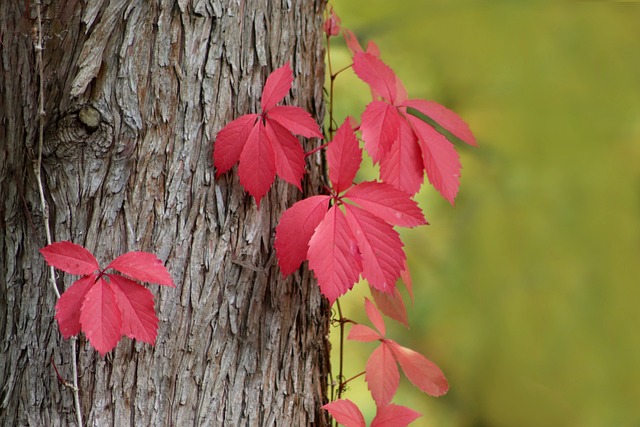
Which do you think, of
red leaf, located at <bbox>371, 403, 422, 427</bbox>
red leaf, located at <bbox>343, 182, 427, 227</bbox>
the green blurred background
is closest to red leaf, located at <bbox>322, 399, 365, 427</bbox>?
red leaf, located at <bbox>371, 403, 422, 427</bbox>

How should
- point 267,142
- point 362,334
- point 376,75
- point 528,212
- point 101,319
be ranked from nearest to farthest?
1. point 101,319
2. point 267,142
3. point 376,75
4. point 362,334
5. point 528,212

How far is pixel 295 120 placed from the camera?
914 millimetres

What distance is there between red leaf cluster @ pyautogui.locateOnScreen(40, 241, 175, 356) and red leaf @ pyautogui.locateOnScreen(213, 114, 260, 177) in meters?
0.18

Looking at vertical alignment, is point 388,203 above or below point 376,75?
below

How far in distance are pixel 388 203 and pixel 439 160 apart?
0.42 feet

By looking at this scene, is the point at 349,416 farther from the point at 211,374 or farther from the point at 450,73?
the point at 450,73

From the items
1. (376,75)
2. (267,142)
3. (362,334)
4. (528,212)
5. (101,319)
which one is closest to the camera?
(101,319)

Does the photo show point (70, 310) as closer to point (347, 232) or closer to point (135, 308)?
point (135, 308)

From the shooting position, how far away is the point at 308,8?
1.05m

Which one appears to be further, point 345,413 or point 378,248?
point 345,413

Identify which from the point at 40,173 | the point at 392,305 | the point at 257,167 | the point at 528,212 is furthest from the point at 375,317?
the point at 528,212

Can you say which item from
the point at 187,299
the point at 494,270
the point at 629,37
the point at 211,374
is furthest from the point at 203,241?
the point at 629,37

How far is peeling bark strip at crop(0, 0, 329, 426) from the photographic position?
2.93ft

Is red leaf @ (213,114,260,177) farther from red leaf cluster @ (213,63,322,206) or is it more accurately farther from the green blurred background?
the green blurred background
